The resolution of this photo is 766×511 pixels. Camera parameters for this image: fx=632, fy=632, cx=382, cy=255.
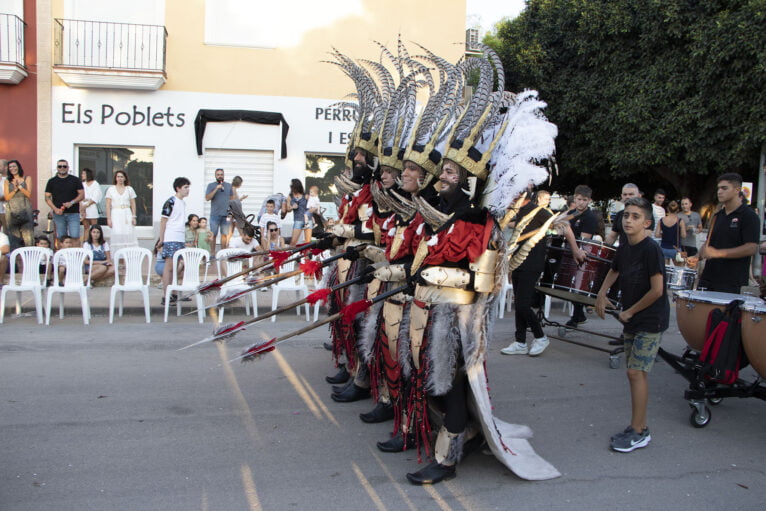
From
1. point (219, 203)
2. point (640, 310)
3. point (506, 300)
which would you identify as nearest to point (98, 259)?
point (219, 203)

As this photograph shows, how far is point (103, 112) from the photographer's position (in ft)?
49.2

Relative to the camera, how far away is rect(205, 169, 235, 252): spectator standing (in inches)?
503

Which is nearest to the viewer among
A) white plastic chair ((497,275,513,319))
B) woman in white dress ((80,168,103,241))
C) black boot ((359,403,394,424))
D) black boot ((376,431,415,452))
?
black boot ((376,431,415,452))

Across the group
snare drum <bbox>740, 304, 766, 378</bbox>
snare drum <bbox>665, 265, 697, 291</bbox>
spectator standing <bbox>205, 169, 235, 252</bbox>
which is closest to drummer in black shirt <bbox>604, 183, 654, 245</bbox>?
snare drum <bbox>665, 265, 697, 291</bbox>

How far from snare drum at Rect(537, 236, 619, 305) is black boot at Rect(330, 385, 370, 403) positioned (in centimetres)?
249

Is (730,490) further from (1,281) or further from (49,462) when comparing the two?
(1,281)

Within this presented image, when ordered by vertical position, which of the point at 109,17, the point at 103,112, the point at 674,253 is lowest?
the point at 674,253

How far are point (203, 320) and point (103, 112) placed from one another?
8806mm

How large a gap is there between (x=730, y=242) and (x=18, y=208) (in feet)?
35.0

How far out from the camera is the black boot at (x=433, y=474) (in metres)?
3.73

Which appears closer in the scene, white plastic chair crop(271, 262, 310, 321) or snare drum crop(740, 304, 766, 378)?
snare drum crop(740, 304, 766, 378)

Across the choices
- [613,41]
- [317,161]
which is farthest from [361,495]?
[613,41]

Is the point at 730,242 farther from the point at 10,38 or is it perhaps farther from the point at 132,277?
the point at 10,38

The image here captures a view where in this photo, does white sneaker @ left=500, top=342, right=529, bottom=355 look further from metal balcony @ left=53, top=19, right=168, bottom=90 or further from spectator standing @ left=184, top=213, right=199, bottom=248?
metal balcony @ left=53, top=19, right=168, bottom=90
